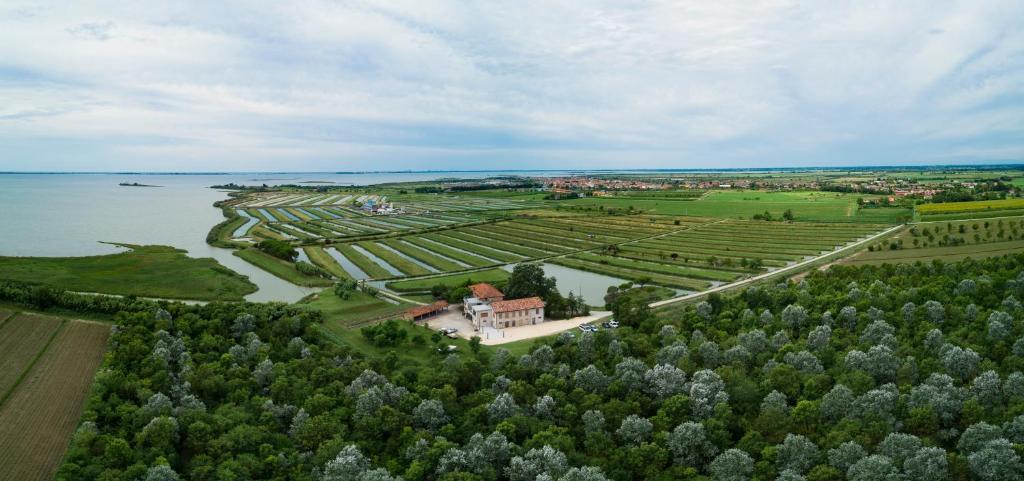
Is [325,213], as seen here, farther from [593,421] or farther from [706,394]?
[706,394]

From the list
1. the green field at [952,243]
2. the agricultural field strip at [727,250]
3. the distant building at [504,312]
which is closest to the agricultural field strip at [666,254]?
the agricultural field strip at [727,250]

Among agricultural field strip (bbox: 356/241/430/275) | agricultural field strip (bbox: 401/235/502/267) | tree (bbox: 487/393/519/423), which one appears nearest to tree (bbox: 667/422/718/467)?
tree (bbox: 487/393/519/423)

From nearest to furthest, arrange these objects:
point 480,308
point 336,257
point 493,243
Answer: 1. point 480,308
2. point 336,257
3. point 493,243

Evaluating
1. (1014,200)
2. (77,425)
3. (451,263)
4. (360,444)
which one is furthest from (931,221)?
(77,425)

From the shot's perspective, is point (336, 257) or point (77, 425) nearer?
point (77, 425)

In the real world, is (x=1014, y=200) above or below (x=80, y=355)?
above

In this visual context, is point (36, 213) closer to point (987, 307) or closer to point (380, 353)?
point (380, 353)

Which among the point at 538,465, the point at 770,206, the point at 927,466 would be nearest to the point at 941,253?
the point at 927,466

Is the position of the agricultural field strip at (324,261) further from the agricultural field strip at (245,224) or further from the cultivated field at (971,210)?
the cultivated field at (971,210)
